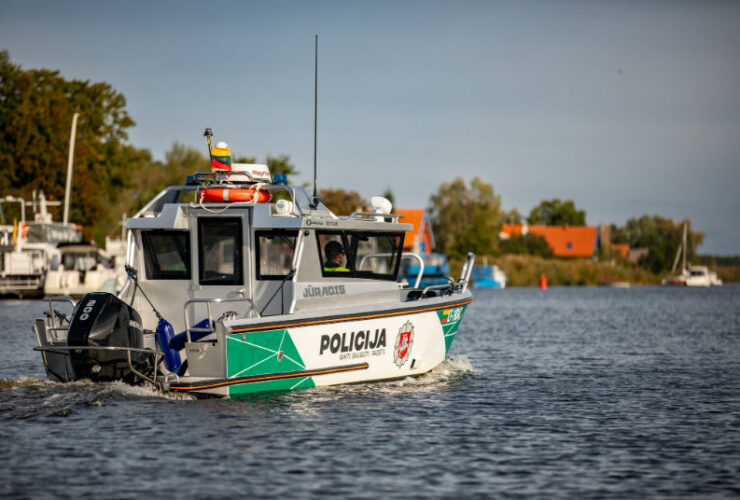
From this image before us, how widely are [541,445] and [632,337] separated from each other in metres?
19.8

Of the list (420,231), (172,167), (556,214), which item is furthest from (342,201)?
(556,214)

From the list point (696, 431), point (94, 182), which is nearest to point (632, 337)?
point (696, 431)

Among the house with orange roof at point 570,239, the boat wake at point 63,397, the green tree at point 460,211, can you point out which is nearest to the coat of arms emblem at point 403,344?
the boat wake at point 63,397

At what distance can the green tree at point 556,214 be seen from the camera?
153 metres

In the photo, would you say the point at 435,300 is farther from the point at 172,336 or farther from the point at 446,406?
the point at 172,336

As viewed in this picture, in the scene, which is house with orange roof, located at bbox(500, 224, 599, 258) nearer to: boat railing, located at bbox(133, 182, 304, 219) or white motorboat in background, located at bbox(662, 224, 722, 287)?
white motorboat in background, located at bbox(662, 224, 722, 287)

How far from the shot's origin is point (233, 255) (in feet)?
48.4

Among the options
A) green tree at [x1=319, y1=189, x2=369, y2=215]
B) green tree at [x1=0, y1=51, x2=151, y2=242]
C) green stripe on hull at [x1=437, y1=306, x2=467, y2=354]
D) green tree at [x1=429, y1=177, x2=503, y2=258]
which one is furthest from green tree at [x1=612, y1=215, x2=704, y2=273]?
green stripe on hull at [x1=437, y1=306, x2=467, y2=354]

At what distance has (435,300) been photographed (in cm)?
1647

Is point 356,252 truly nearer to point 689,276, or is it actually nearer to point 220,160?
point 220,160

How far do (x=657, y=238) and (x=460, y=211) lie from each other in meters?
52.4

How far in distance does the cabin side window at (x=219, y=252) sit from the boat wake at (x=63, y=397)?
6.47ft

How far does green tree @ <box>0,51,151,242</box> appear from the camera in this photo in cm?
6134

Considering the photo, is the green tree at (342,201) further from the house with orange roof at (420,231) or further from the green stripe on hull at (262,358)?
the green stripe on hull at (262,358)
